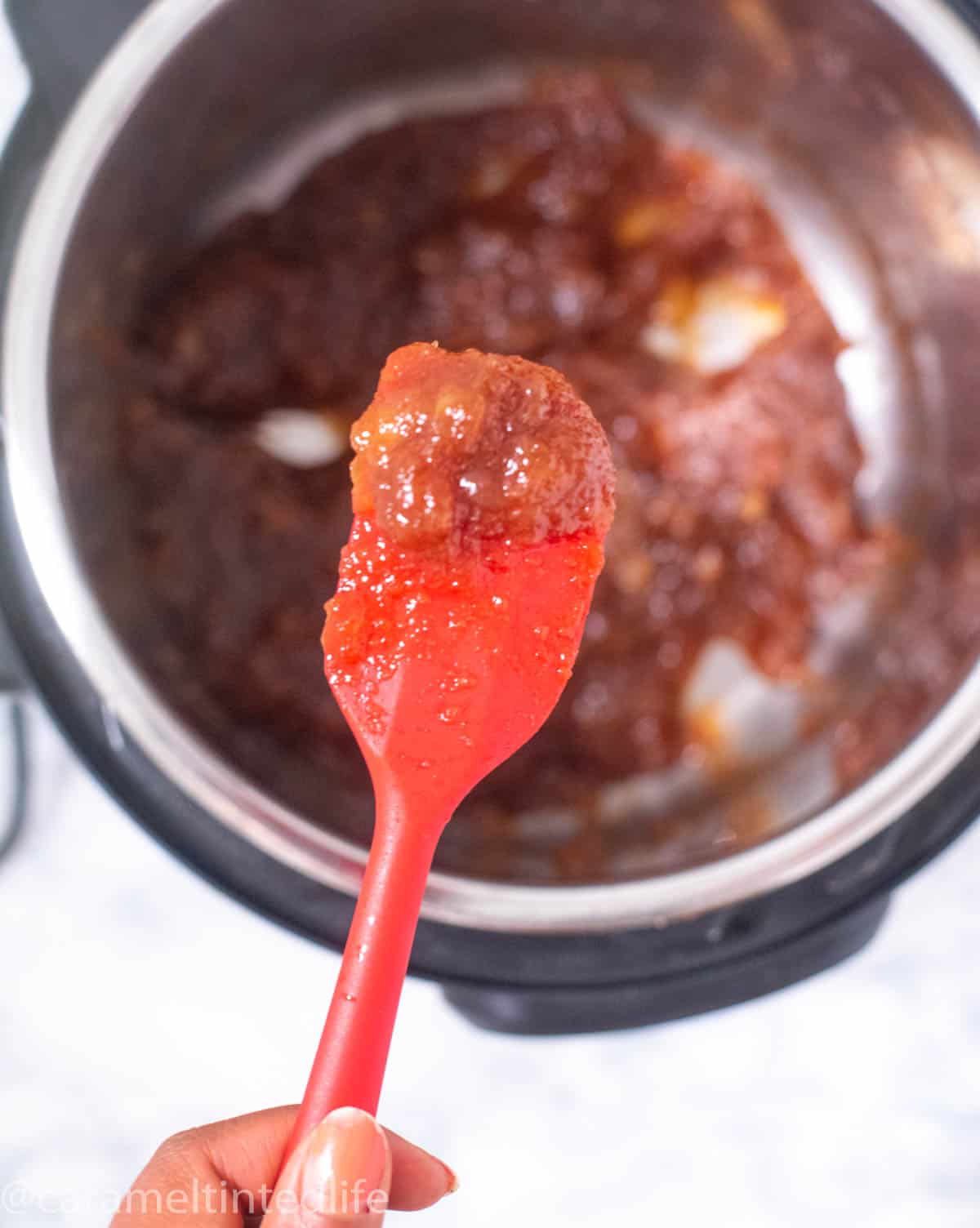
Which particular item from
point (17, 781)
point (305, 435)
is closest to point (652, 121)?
point (305, 435)

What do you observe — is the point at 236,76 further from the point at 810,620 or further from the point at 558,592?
the point at 810,620

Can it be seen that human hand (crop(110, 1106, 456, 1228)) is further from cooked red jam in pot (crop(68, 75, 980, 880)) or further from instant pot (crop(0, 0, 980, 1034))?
cooked red jam in pot (crop(68, 75, 980, 880))

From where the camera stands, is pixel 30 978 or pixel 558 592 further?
pixel 30 978

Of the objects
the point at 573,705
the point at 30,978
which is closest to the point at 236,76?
the point at 573,705

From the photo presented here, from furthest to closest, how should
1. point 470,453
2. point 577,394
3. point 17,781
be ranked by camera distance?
point 17,781 → point 577,394 → point 470,453

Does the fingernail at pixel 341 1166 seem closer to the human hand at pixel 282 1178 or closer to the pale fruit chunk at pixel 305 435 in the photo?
the human hand at pixel 282 1178

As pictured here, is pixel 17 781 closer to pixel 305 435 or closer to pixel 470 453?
pixel 305 435
